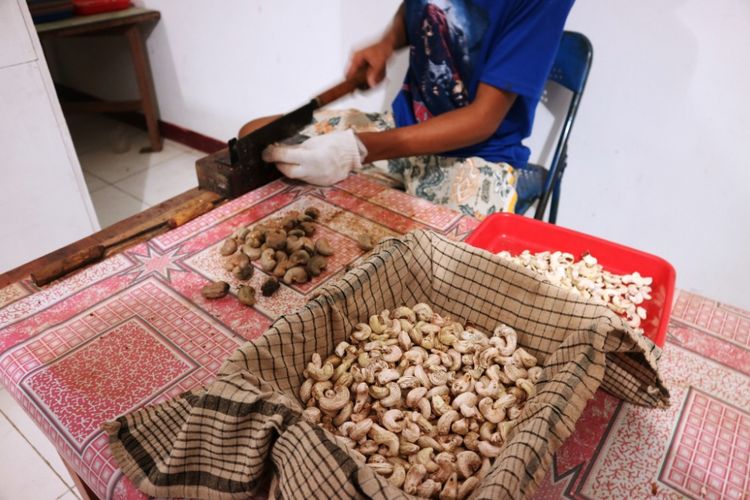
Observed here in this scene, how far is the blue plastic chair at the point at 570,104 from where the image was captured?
167cm

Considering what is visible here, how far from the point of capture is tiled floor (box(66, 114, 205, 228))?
115 inches

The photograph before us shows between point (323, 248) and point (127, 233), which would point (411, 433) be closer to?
point (323, 248)

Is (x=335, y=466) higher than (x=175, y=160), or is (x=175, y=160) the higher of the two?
(x=335, y=466)

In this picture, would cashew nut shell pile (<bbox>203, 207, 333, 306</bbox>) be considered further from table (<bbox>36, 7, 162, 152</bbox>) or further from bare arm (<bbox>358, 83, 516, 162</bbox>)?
table (<bbox>36, 7, 162, 152</bbox>)

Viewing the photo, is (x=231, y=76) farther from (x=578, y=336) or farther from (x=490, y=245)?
(x=578, y=336)

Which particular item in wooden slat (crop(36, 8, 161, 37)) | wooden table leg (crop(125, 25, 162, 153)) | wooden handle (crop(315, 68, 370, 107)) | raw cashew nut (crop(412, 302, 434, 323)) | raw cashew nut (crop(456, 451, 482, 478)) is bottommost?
wooden table leg (crop(125, 25, 162, 153))

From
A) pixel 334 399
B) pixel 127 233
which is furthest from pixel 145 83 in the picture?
pixel 334 399

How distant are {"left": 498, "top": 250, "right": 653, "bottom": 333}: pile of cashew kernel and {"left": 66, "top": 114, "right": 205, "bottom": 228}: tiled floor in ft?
7.85

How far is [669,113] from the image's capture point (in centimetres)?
173

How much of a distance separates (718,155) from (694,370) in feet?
3.57

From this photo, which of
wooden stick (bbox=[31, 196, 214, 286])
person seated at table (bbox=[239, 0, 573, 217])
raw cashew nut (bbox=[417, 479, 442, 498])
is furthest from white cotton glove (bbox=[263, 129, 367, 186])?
raw cashew nut (bbox=[417, 479, 442, 498])

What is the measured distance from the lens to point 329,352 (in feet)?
2.84

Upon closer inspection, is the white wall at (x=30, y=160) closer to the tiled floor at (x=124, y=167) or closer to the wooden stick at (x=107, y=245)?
the tiled floor at (x=124, y=167)

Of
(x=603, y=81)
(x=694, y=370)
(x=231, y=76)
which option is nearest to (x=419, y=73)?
(x=603, y=81)
